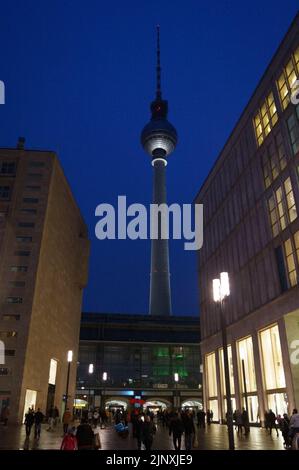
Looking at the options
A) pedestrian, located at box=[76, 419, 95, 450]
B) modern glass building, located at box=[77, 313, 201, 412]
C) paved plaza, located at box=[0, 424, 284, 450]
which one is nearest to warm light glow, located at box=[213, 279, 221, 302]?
paved plaza, located at box=[0, 424, 284, 450]

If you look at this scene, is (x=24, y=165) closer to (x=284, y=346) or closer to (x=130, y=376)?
(x=284, y=346)

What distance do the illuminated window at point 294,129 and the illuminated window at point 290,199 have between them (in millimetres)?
2836

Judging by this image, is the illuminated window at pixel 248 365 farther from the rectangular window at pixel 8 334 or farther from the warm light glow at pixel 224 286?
the rectangular window at pixel 8 334

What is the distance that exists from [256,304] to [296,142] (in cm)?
1665

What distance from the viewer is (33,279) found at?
2042 inches

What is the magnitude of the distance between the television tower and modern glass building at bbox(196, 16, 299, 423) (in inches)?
2988

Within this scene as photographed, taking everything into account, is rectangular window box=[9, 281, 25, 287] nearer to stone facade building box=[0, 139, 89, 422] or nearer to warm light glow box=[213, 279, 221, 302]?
stone facade building box=[0, 139, 89, 422]

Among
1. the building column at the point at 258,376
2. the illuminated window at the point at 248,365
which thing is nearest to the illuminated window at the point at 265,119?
the building column at the point at 258,376

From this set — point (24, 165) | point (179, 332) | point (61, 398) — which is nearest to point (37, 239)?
point (24, 165)

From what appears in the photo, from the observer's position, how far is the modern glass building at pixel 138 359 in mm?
87500

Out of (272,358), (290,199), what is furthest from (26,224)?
(272,358)

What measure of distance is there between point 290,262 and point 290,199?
5.81 m

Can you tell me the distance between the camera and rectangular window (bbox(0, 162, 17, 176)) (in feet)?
195

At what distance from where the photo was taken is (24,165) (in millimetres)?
59594
